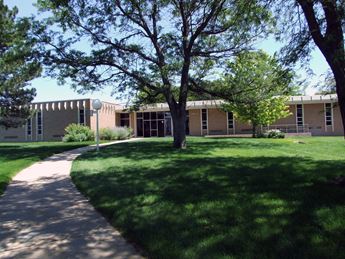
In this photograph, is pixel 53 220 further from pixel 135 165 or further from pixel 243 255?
pixel 135 165

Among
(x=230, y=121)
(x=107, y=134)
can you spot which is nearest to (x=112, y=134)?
(x=107, y=134)

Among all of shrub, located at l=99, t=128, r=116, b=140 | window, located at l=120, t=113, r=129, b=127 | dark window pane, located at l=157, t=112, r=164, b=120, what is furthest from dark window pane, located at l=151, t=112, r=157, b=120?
shrub, located at l=99, t=128, r=116, b=140

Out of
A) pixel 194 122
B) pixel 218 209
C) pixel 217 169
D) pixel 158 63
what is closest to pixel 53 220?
pixel 218 209

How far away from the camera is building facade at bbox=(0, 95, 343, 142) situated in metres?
37.8

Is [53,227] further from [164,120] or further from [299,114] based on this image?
[164,120]

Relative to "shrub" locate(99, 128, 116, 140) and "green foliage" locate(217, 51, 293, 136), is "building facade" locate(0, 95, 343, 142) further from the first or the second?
"green foliage" locate(217, 51, 293, 136)

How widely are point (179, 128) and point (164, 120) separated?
75.5ft

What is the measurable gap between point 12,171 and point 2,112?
16635 millimetres

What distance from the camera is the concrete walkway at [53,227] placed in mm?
4938

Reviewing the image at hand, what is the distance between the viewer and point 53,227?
20.0ft

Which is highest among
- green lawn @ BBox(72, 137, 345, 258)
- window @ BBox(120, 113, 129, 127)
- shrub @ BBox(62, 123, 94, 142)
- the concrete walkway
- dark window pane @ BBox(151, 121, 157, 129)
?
window @ BBox(120, 113, 129, 127)

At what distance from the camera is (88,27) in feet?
64.8

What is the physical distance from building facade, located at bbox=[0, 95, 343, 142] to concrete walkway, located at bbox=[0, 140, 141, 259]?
26929mm

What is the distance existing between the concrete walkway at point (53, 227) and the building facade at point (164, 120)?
2693 cm
